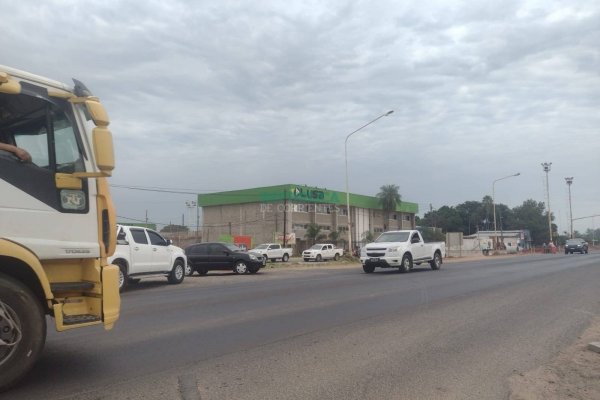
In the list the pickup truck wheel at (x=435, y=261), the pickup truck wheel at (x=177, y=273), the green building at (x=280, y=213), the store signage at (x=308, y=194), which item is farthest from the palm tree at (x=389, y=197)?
the pickup truck wheel at (x=177, y=273)

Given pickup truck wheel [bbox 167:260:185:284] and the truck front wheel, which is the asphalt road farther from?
pickup truck wheel [bbox 167:260:185:284]

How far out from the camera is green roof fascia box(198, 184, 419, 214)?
64312 mm

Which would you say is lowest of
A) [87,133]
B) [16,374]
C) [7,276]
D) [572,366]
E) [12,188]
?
[572,366]

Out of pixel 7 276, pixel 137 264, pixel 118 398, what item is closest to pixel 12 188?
pixel 7 276

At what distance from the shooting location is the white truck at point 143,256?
48.4 feet

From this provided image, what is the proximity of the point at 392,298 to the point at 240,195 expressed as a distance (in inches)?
2268

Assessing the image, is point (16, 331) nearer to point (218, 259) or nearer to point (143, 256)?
point (143, 256)

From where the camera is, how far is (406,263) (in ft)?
73.2

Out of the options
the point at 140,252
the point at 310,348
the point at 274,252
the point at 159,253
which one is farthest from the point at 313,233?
the point at 310,348

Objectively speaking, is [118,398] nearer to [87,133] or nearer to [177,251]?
[87,133]

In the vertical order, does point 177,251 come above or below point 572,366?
above

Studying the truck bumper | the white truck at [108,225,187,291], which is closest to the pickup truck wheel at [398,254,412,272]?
the truck bumper

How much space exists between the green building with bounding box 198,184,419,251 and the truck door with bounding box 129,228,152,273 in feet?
138

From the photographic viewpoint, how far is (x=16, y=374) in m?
4.71
